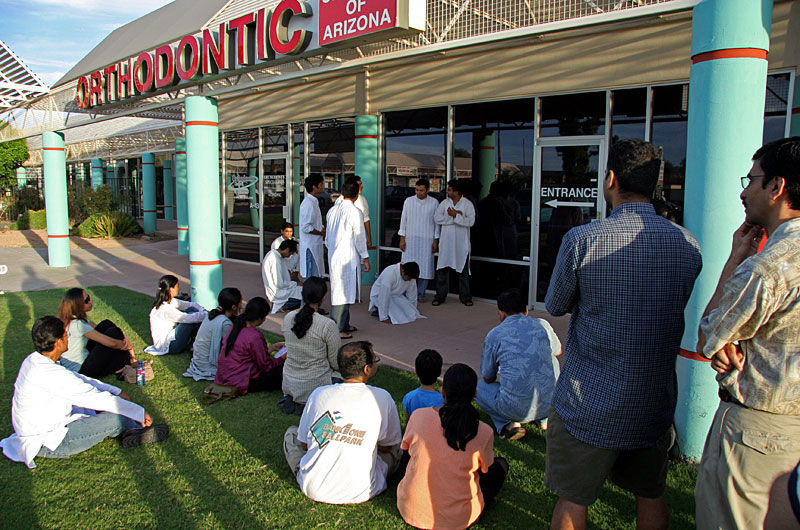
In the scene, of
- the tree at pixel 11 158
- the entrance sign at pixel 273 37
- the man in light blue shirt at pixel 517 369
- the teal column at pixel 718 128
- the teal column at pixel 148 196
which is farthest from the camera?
the tree at pixel 11 158

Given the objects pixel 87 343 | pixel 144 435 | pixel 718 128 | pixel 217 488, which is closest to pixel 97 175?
pixel 87 343

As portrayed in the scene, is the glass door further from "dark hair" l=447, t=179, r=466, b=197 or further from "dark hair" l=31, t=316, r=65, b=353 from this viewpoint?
"dark hair" l=31, t=316, r=65, b=353

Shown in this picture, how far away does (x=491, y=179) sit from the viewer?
8.80 metres

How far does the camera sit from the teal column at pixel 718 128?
349 centimetres

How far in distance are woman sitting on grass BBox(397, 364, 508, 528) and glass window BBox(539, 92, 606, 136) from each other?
5.57 m

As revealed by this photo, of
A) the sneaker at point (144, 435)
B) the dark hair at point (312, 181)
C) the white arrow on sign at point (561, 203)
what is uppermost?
the dark hair at point (312, 181)

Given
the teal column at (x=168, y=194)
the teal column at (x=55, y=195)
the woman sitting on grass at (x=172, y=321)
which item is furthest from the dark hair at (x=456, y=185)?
the teal column at (x=168, y=194)

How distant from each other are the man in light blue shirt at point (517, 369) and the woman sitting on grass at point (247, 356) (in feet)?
6.60

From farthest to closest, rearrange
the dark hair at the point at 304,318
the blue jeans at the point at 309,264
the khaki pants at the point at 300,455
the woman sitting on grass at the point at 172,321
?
1. the blue jeans at the point at 309,264
2. the woman sitting on grass at the point at 172,321
3. the dark hair at the point at 304,318
4. the khaki pants at the point at 300,455

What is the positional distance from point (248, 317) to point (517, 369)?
2.37m

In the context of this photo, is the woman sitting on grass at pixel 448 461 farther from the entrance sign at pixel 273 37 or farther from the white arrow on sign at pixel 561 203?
the white arrow on sign at pixel 561 203

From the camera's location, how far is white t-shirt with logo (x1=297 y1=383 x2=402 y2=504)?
3389mm

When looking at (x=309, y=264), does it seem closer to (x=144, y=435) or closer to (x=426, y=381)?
(x=144, y=435)

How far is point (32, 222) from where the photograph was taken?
73.0 feet
